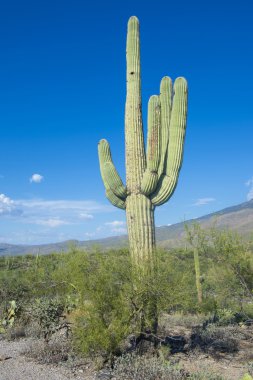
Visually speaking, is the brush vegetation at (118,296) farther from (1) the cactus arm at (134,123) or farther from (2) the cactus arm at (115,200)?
(1) the cactus arm at (134,123)

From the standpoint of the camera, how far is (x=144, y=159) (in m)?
10.1

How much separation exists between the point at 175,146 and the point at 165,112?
3.56ft

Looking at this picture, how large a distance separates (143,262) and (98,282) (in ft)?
3.45

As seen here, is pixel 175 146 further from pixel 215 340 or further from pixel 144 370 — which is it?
pixel 144 370

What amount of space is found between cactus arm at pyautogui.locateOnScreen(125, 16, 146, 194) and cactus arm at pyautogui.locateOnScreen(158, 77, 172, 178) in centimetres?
55

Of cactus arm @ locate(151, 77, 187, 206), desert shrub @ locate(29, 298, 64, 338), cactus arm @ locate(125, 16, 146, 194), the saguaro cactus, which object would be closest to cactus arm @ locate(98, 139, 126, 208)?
the saguaro cactus

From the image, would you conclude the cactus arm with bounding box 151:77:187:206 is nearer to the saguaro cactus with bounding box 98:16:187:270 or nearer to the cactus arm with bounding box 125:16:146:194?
the saguaro cactus with bounding box 98:16:187:270

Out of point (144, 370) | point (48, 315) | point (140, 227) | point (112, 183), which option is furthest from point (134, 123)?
point (144, 370)

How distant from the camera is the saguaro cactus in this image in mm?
9617

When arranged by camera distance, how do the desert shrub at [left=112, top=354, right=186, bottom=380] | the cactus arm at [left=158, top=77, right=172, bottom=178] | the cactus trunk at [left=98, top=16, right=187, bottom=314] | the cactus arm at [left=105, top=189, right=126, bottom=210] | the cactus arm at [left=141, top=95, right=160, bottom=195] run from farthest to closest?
the cactus arm at [left=158, top=77, right=172, bottom=178] → the cactus arm at [left=105, top=189, right=126, bottom=210] → the cactus arm at [left=141, top=95, right=160, bottom=195] → the cactus trunk at [left=98, top=16, right=187, bottom=314] → the desert shrub at [left=112, top=354, right=186, bottom=380]

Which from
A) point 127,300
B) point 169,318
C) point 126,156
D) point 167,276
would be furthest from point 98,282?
point 169,318

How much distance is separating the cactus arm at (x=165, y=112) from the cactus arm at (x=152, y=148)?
314 mm

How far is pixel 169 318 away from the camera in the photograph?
13.6m

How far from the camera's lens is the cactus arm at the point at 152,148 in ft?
31.8
